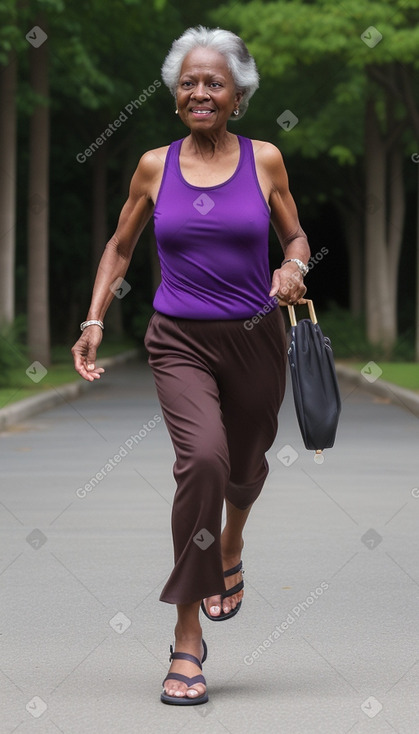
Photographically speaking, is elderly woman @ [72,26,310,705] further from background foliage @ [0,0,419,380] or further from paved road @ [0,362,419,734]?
background foliage @ [0,0,419,380]

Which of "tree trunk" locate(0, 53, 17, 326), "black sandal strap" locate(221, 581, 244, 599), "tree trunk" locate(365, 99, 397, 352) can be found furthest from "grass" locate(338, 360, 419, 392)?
"black sandal strap" locate(221, 581, 244, 599)

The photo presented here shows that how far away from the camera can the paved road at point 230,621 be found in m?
4.49

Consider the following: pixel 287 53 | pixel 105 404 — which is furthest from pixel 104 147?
pixel 105 404

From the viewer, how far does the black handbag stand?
15.4 ft

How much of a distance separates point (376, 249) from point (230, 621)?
71.9ft

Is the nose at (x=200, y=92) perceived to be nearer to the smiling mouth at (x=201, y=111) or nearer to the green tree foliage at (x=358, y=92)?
the smiling mouth at (x=201, y=111)

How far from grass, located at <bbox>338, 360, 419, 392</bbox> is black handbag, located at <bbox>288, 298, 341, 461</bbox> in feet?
42.5

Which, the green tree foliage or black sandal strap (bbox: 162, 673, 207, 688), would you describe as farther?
the green tree foliage

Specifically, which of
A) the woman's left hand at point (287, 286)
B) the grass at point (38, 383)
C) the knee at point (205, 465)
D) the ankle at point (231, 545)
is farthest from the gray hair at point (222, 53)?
the grass at point (38, 383)

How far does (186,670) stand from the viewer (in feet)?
15.0

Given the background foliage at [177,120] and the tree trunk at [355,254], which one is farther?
the tree trunk at [355,254]

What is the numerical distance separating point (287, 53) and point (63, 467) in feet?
41.7

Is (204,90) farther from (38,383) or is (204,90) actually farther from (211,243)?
(38,383)

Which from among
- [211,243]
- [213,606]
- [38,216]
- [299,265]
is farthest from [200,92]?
[38,216]
